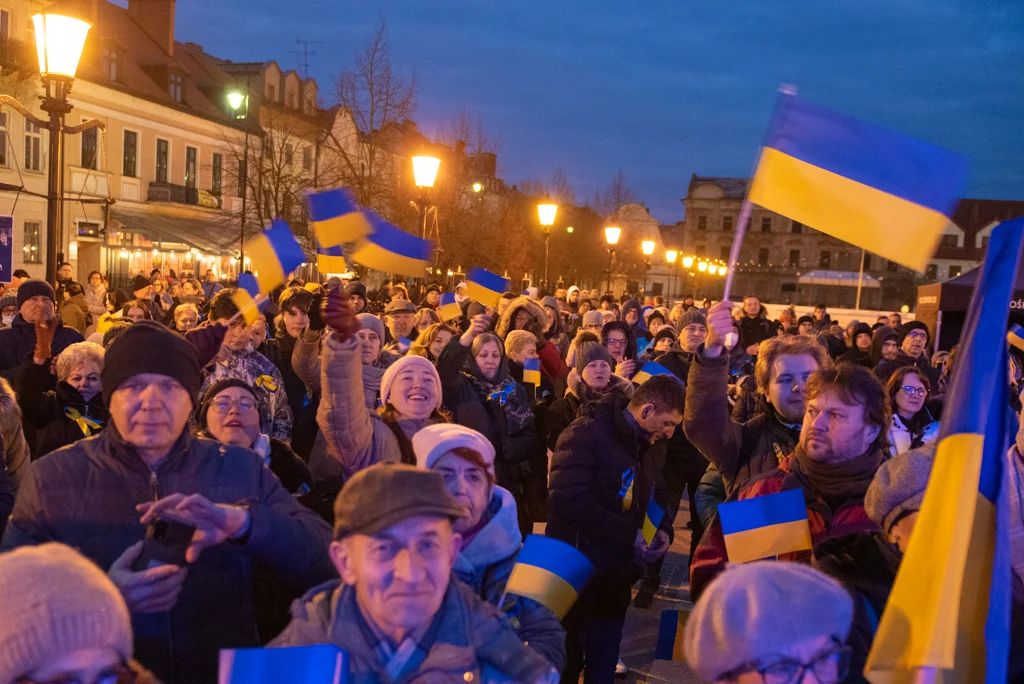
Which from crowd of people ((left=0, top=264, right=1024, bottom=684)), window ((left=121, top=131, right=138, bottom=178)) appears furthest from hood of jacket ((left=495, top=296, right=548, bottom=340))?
window ((left=121, top=131, right=138, bottom=178))

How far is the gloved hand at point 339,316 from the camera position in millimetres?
3170

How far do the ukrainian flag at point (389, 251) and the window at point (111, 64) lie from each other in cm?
3470

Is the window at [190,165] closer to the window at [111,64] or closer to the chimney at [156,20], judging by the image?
the chimney at [156,20]

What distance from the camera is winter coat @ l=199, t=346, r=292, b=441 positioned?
5332mm

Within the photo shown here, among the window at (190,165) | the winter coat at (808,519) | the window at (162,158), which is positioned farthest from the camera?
the window at (190,165)

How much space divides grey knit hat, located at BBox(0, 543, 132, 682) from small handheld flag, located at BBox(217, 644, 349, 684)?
0.22m

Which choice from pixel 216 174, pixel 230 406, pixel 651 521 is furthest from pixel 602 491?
pixel 216 174

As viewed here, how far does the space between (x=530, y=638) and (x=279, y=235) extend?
6.69 ft

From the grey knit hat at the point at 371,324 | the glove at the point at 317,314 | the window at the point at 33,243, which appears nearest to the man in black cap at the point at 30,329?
the grey knit hat at the point at 371,324

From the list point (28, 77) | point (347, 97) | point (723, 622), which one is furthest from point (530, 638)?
point (28, 77)

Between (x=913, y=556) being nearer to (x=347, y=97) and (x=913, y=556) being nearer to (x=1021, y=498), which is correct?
(x=1021, y=498)

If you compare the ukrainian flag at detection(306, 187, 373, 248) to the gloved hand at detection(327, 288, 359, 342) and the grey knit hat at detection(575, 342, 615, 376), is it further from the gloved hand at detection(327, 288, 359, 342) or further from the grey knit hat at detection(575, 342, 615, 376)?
the grey knit hat at detection(575, 342, 615, 376)

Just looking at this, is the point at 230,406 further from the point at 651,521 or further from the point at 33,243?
the point at 33,243

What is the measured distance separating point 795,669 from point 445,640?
771 millimetres
